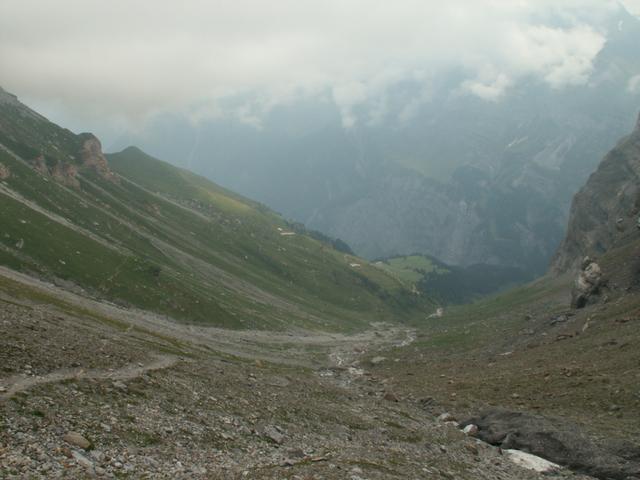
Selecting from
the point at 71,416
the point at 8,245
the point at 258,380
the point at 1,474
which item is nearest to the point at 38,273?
the point at 8,245

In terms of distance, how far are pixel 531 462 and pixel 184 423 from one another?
23.6m

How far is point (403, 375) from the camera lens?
81688mm

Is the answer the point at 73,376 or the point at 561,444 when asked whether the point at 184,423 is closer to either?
the point at 73,376

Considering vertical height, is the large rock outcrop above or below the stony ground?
above

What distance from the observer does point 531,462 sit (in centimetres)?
3719

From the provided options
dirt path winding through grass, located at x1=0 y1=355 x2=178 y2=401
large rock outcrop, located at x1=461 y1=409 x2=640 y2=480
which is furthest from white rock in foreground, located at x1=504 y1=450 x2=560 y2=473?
dirt path winding through grass, located at x1=0 y1=355 x2=178 y2=401

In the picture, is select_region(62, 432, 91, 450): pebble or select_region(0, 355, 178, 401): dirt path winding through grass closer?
select_region(62, 432, 91, 450): pebble

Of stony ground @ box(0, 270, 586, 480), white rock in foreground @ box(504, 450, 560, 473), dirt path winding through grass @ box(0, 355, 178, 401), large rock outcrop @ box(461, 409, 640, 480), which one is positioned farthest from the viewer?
white rock in foreground @ box(504, 450, 560, 473)

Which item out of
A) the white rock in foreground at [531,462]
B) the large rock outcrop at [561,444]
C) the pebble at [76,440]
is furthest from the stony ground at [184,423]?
the large rock outcrop at [561,444]

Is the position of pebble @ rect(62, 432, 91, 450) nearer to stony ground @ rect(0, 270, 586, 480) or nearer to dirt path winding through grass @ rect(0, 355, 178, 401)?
stony ground @ rect(0, 270, 586, 480)

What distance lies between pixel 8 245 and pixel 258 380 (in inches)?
3212

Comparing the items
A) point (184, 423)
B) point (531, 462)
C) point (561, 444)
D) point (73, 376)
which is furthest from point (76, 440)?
point (561, 444)

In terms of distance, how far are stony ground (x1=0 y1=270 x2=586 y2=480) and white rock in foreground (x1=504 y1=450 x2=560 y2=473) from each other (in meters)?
0.85

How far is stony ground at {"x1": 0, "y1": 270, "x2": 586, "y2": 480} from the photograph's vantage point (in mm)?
24031
